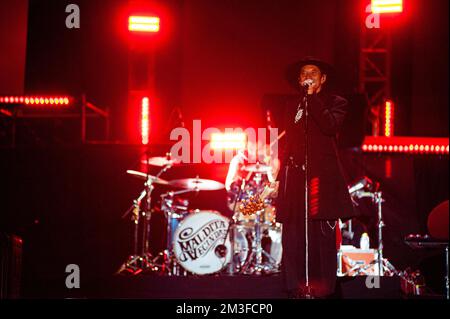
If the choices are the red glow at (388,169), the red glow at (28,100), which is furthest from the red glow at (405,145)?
the red glow at (28,100)

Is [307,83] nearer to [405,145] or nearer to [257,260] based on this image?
[257,260]

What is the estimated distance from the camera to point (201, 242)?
295 inches

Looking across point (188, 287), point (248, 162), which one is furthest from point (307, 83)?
point (248, 162)

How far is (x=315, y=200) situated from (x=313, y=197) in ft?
0.10

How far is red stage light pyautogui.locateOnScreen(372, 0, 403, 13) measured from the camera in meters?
8.65

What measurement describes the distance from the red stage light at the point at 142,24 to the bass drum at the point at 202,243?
337 cm

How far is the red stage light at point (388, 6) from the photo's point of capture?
28.4 feet

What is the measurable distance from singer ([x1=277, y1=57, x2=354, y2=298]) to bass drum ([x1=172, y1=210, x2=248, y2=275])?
2.70 meters

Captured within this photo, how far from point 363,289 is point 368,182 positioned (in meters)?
2.07

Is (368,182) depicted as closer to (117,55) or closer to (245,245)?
(245,245)

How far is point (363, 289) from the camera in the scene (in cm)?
544

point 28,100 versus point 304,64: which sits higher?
point 28,100

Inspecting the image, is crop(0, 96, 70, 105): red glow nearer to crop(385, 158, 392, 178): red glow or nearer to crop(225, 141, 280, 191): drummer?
crop(225, 141, 280, 191): drummer

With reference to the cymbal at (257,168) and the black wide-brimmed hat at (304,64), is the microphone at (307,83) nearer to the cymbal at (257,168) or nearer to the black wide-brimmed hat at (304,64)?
the black wide-brimmed hat at (304,64)
